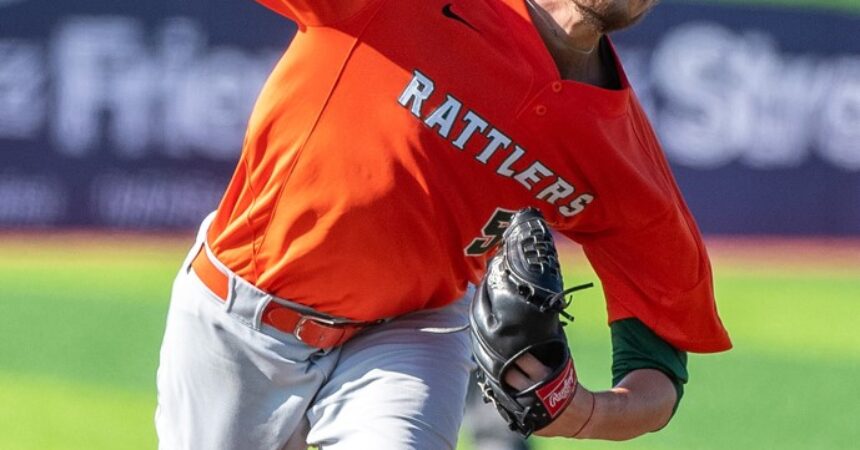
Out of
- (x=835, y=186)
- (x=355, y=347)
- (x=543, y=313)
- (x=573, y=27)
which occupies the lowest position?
(x=835, y=186)

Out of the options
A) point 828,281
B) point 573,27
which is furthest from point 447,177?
point 828,281

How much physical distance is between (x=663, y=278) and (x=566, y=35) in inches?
26.3

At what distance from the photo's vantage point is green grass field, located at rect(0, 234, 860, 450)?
18.7ft

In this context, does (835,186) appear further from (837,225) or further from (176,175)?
(176,175)

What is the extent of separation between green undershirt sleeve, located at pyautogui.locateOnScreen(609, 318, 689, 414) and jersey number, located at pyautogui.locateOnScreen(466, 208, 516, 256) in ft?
1.40

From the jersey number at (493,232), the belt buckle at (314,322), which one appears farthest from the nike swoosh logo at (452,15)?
the belt buckle at (314,322)

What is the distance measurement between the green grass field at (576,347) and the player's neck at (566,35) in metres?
2.41

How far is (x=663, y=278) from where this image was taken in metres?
3.45

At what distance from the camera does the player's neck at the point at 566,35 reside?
3.23 metres

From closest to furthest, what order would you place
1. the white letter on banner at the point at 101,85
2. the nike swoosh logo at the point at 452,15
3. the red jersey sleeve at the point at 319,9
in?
the red jersey sleeve at the point at 319,9
the nike swoosh logo at the point at 452,15
the white letter on banner at the point at 101,85

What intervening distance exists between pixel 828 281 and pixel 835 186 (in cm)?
50

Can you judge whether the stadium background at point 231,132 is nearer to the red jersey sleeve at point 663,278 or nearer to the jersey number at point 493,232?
the red jersey sleeve at point 663,278

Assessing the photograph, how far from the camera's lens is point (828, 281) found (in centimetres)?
715

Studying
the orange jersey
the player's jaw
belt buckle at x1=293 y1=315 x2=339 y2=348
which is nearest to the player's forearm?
the orange jersey
